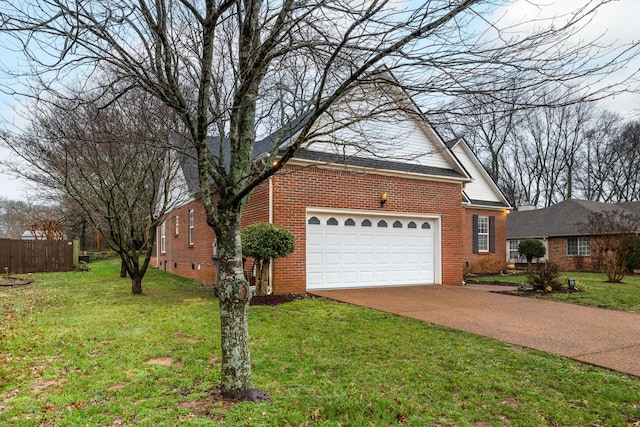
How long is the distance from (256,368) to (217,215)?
1.94 metres

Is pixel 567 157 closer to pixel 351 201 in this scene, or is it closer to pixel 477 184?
pixel 477 184

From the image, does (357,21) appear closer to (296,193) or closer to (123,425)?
(123,425)

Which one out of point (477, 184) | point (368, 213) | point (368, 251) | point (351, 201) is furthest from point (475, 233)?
point (351, 201)

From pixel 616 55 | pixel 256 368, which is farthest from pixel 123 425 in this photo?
pixel 616 55

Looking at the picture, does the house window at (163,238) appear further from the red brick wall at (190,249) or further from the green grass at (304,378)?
the green grass at (304,378)

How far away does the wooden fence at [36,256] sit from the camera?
59.9ft

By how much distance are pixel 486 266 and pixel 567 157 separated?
23.2 metres

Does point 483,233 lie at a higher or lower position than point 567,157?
lower

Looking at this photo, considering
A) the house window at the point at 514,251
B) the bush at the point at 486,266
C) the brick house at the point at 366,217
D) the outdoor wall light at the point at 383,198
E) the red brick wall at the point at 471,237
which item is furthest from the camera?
the house window at the point at 514,251

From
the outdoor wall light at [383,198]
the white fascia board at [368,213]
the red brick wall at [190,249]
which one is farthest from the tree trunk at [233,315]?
the red brick wall at [190,249]

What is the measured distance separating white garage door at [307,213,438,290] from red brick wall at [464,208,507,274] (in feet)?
24.3

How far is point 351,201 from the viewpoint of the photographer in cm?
1120

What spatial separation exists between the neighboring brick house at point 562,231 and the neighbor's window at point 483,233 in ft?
14.6

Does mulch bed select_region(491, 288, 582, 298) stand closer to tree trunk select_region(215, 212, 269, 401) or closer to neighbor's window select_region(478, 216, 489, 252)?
neighbor's window select_region(478, 216, 489, 252)
